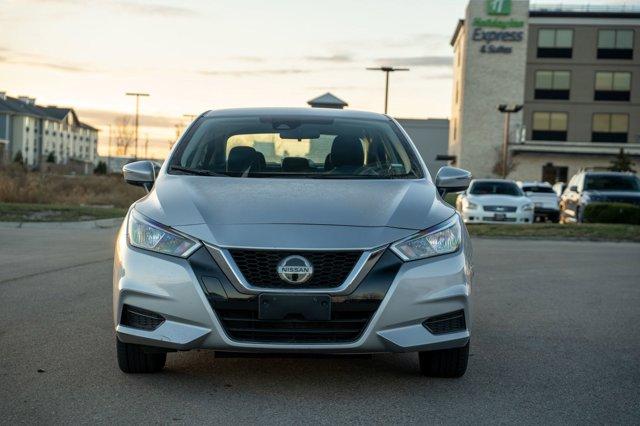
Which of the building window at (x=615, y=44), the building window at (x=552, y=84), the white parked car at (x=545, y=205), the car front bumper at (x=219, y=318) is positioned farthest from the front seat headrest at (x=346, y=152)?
the building window at (x=615, y=44)

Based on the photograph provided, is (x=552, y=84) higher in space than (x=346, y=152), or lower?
higher

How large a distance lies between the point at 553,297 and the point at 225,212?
5.16m

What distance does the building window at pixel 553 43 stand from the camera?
2499 inches

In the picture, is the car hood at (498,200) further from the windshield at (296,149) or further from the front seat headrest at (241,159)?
the front seat headrest at (241,159)

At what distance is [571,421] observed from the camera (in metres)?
4.32

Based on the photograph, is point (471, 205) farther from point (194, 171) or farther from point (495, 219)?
point (194, 171)

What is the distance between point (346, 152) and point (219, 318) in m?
1.90

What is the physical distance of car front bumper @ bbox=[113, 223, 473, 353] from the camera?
456 centimetres

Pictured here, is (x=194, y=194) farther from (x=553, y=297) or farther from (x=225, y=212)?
(x=553, y=297)

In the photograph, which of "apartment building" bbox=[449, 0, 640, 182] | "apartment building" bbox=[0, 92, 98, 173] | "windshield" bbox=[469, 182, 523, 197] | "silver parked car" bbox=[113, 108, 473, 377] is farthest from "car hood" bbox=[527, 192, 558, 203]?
"apartment building" bbox=[0, 92, 98, 173]

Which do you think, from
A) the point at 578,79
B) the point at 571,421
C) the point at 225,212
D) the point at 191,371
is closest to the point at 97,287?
the point at 191,371

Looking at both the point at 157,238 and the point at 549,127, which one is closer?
the point at 157,238

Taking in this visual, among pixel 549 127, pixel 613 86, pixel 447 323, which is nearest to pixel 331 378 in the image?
pixel 447 323

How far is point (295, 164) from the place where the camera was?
5961mm
